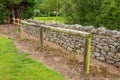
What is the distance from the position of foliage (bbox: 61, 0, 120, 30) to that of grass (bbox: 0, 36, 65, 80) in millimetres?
11321

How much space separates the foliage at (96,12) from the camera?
1856cm

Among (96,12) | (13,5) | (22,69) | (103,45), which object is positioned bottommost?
(22,69)

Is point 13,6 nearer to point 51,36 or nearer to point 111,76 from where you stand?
point 51,36

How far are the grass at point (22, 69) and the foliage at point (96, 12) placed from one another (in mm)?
11321

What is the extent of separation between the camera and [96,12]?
1939 centimetres

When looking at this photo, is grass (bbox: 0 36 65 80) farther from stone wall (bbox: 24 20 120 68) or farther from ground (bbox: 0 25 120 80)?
stone wall (bbox: 24 20 120 68)

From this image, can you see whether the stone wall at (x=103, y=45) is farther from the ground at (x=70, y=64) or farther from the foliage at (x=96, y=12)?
the foliage at (x=96, y=12)

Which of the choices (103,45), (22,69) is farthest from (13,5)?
(22,69)

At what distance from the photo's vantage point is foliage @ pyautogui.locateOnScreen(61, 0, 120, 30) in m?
18.6

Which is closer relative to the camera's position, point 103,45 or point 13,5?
point 103,45

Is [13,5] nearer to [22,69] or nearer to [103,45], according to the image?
[103,45]

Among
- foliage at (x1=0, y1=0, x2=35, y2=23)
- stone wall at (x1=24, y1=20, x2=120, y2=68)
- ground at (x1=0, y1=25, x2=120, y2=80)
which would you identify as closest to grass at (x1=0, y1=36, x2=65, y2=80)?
ground at (x1=0, y1=25, x2=120, y2=80)

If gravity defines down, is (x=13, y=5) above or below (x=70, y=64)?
above

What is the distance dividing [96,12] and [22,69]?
13.6 meters
